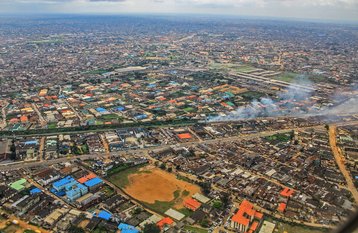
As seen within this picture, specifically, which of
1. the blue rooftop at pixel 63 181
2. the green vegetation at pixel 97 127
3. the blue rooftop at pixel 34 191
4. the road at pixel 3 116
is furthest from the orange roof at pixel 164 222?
the road at pixel 3 116

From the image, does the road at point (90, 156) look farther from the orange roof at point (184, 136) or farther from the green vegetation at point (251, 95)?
the green vegetation at point (251, 95)

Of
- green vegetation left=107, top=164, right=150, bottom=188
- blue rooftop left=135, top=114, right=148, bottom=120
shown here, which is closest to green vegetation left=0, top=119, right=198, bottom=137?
blue rooftop left=135, top=114, right=148, bottom=120

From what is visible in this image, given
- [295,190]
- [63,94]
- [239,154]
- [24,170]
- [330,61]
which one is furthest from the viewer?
[330,61]

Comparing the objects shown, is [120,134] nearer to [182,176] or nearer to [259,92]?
[182,176]

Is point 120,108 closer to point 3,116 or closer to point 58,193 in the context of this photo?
point 3,116

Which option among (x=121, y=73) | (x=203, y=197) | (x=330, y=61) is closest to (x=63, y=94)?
(x=121, y=73)
